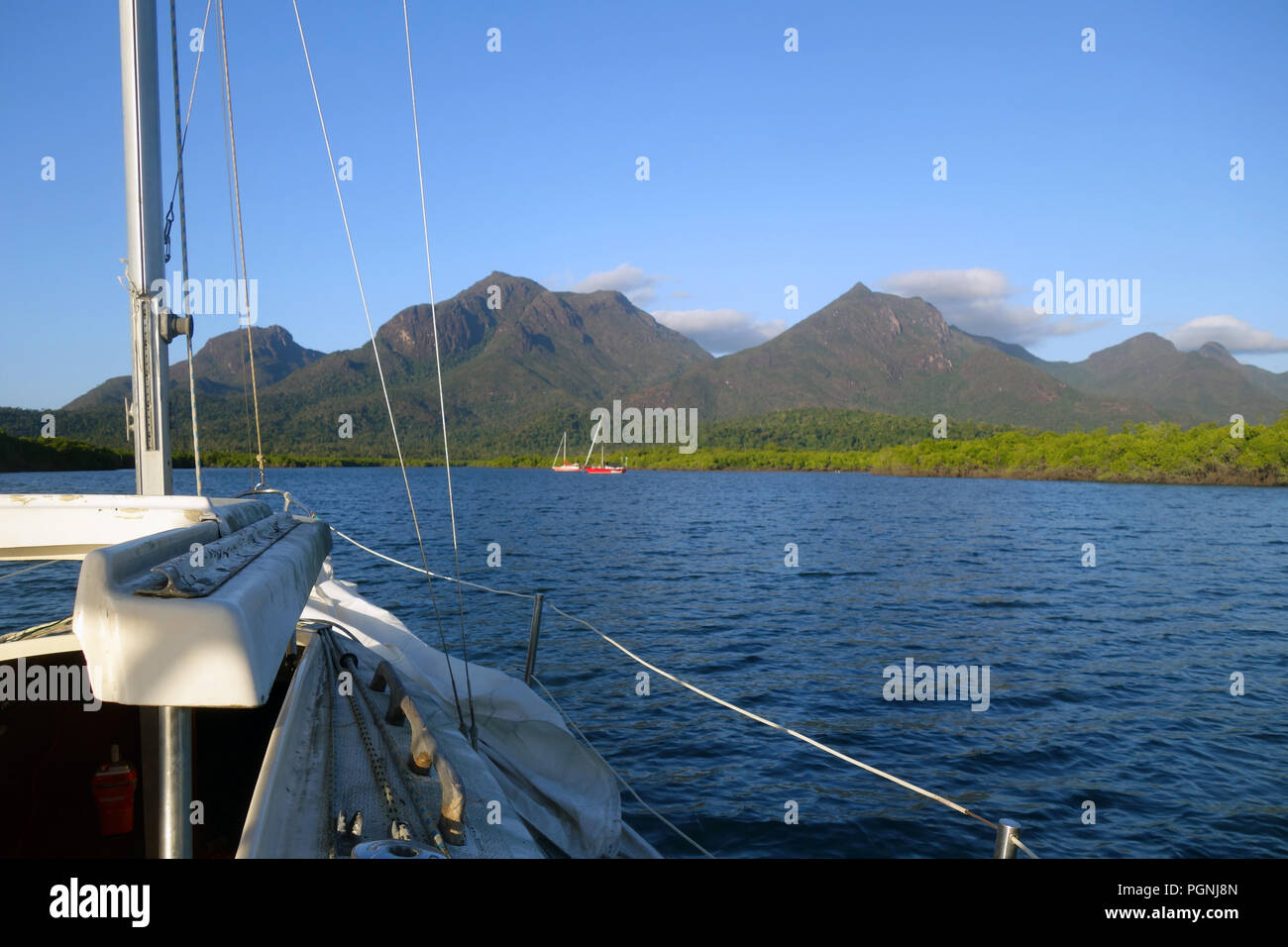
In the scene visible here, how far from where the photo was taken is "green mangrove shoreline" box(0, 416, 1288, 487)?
69.2 m

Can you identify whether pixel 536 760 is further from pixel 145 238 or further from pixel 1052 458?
pixel 1052 458

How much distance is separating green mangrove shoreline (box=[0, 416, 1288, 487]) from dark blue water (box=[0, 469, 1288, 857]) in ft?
154

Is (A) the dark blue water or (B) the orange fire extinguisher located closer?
(B) the orange fire extinguisher

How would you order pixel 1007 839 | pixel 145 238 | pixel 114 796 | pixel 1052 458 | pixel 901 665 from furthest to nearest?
pixel 1052 458 → pixel 901 665 → pixel 145 238 → pixel 114 796 → pixel 1007 839

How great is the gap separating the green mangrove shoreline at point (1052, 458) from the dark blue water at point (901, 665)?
47043mm

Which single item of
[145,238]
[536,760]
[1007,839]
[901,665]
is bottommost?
[901,665]

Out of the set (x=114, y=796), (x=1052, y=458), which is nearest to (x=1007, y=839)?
(x=114, y=796)

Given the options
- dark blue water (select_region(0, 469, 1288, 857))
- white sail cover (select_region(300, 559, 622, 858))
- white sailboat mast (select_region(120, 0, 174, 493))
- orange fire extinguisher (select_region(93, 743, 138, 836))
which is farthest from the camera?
dark blue water (select_region(0, 469, 1288, 857))

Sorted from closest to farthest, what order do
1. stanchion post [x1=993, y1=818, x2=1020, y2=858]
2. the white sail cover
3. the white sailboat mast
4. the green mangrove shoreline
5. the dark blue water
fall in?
stanchion post [x1=993, y1=818, x2=1020, y2=858]
the white sailboat mast
the white sail cover
the dark blue water
the green mangrove shoreline

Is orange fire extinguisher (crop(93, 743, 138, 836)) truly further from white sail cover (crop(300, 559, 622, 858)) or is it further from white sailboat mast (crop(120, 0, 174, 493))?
white sailboat mast (crop(120, 0, 174, 493))

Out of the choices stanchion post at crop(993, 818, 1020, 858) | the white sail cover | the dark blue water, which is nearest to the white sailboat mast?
the white sail cover

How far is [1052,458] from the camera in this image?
115125 millimetres

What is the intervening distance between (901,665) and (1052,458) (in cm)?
11505
